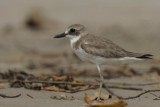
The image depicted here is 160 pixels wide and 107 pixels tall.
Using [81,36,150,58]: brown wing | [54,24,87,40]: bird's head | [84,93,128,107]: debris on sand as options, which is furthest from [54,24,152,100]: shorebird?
[84,93,128,107]: debris on sand

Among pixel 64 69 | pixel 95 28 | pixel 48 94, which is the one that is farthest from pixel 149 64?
pixel 95 28

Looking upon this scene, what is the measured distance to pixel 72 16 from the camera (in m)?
16.2

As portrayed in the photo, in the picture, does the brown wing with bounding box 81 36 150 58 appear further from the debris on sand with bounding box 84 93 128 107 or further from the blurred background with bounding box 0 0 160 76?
the blurred background with bounding box 0 0 160 76

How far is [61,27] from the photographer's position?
49.5 feet

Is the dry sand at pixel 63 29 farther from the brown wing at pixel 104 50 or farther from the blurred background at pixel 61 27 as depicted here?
the brown wing at pixel 104 50

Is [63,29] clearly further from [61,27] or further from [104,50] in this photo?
[104,50]

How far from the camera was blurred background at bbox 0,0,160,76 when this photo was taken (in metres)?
11.4

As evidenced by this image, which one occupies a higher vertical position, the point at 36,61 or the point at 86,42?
the point at 86,42

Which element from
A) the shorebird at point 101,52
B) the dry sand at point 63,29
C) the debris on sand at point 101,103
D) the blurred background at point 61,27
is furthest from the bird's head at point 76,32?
the blurred background at point 61,27

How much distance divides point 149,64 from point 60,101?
401 centimetres

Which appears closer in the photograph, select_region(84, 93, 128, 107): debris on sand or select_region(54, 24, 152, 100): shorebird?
select_region(84, 93, 128, 107): debris on sand

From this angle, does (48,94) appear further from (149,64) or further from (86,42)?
(149,64)

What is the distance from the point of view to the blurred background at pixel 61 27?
11414mm

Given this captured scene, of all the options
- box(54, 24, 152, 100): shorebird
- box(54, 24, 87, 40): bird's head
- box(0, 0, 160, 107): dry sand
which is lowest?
box(0, 0, 160, 107): dry sand
